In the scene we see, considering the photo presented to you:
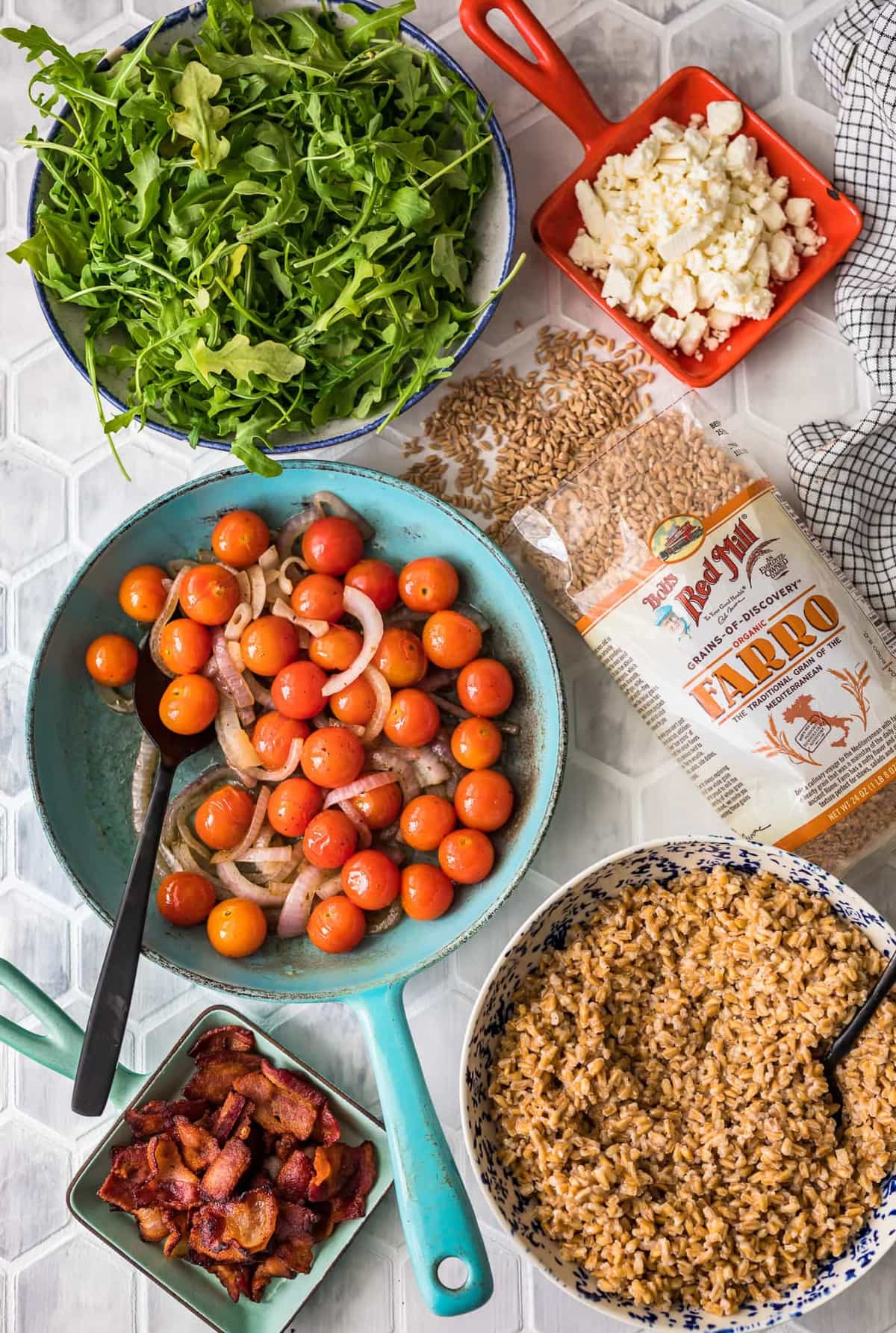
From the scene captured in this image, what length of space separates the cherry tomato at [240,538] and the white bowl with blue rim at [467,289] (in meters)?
0.09

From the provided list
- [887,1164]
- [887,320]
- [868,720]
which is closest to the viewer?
[887,1164]

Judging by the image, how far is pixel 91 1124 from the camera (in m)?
1.47

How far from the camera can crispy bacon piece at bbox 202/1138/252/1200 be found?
130 cm

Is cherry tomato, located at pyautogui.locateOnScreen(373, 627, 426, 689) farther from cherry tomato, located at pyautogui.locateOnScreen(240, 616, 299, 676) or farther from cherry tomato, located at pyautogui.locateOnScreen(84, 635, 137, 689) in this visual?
cherry tomato, located at pyautogui.locateOnScreen(84, 635, 137, 689)

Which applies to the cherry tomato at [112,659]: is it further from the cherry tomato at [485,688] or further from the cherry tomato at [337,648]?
the cherry tomato at [485,688]

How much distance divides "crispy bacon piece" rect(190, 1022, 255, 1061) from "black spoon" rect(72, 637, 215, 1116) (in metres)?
0.13

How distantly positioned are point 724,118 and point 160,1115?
1385mm

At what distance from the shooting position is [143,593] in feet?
4.57

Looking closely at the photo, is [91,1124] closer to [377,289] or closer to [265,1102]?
[265,1102]

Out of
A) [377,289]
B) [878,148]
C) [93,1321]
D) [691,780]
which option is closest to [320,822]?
[691,780]

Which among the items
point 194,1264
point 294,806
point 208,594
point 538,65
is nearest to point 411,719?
point 294,806

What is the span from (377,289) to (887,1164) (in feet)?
3.49

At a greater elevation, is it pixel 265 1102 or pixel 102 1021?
pixel 102 1021

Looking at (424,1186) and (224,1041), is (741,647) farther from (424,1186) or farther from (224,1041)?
(224,1041)
